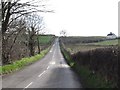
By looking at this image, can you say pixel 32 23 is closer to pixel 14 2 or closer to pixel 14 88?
pixel 14 2

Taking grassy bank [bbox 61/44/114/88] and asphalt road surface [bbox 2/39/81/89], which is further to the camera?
asphalt road surface [bbox 2/39/81/89]

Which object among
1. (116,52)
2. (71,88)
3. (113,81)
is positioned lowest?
(71,88)

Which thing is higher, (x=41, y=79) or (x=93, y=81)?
(x=93, y=81)

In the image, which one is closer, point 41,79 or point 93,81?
point 93,81

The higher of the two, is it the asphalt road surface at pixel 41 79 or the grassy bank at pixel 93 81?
the grassy bank at pixel 93 81

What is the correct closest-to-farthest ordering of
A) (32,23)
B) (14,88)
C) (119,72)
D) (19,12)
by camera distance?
(119,72) → (14,88) → (19,12) → (32,23)

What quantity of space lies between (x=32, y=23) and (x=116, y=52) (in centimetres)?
6866

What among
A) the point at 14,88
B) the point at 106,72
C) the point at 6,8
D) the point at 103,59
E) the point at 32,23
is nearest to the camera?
the point at 106,72

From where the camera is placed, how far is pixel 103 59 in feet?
61.5

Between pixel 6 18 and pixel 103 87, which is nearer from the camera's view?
pixel 103 87

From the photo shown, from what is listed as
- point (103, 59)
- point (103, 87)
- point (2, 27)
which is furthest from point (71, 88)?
point (2, 27)

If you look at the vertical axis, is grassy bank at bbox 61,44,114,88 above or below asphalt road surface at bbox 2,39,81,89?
above

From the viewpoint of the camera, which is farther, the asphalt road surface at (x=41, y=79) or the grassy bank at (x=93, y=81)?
the asphalt road surface at (x=41, y=79)

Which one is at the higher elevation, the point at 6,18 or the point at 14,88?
the point at 6,18
